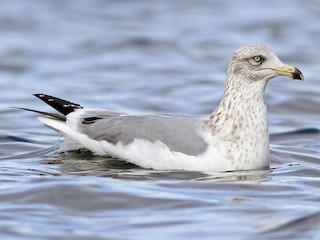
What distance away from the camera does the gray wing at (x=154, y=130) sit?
8641 millimetres

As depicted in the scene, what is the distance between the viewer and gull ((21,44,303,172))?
8633 mm

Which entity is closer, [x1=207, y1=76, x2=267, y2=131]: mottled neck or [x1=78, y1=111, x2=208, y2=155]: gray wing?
[x1=78, y1=111, x2=208, y2=155]: gray wing

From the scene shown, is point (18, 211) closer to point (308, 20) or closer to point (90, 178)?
point (90, 178)

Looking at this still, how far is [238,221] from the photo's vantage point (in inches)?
275

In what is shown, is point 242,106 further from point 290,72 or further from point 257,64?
point 290,72

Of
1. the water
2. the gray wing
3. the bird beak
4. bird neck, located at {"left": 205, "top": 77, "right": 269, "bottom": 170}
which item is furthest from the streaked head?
the water

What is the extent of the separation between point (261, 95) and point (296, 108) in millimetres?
4608

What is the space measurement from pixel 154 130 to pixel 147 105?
5.06 metres

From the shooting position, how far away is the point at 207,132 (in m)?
8.80

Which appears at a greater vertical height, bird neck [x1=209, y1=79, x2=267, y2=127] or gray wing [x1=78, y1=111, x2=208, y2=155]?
bird neck [x1=209, y1=79, x2=267, y2=127]

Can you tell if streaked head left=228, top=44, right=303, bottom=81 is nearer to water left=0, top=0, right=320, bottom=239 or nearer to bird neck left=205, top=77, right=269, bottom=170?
bird neck left=205, top=77, right=269, bottom=170

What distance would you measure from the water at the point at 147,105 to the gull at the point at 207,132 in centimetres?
14

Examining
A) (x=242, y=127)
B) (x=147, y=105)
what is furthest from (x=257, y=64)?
(x=147, y=105)

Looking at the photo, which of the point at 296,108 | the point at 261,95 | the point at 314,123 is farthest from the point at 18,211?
the point at 296,108
